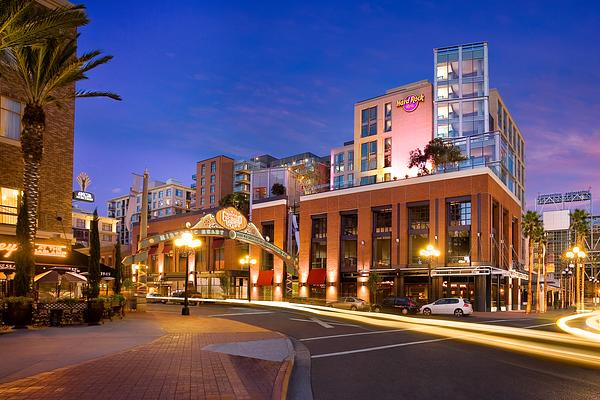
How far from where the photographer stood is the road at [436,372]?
992cm

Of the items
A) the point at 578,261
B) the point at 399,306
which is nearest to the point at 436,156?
the point at 578,261

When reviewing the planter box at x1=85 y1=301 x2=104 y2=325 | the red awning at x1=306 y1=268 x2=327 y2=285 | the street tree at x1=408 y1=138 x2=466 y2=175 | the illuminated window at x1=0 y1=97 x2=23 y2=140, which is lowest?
the red awning at x1=306 y1=268 x2=327 y2=285

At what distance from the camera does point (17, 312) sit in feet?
63.6

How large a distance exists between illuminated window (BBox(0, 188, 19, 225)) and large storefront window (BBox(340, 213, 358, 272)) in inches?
1676

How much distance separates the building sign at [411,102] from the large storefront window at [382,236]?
24.7 metres

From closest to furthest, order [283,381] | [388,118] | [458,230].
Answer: [283,381] → [458,230] → [388,118]

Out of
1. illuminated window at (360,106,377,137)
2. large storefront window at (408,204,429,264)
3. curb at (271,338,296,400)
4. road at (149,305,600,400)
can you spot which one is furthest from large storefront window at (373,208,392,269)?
curb at (271,338,296,400)

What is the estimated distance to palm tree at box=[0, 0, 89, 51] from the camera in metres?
16.4

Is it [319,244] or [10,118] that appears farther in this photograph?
[319,244]

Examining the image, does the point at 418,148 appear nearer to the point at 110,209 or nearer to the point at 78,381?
the point at 78,381

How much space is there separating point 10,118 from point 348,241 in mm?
45198

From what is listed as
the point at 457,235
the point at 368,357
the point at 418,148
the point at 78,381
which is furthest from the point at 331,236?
the point at 78,381

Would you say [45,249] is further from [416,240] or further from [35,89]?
[416,240]

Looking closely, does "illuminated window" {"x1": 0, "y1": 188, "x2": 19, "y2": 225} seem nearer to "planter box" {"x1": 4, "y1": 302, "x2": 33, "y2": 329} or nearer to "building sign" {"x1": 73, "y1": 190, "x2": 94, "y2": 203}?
"building sign" {"x1": 73, "y1": 190, "x2": 94, "y2": 203}
